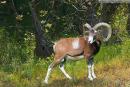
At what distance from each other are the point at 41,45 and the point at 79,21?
281 cm

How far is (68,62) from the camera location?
14.2 metres

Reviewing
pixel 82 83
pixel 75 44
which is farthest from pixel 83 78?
pixel 75 44

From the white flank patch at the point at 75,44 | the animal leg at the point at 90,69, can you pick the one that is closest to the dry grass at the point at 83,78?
the animal leg at the point at 90,69

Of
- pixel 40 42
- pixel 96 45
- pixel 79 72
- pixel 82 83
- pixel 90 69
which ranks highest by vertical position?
pixel 96 45

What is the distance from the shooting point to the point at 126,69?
1385 cm

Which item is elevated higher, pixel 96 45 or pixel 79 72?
pixel 96 45

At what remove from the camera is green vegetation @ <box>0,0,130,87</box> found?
12906 mm

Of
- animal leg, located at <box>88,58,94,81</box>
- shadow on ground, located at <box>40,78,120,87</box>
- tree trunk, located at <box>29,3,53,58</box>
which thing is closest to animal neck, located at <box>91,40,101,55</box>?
animal leg, located at <box>88,58,94,81</box>

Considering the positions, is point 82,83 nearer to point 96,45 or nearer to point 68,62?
point 96,45

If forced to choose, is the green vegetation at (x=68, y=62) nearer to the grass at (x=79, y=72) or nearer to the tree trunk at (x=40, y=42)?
the grass at (x=79, y=72)

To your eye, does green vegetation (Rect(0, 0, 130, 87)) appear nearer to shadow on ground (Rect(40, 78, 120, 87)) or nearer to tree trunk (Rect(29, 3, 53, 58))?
shadow on ground (Rect(40, 78, 120, 87))

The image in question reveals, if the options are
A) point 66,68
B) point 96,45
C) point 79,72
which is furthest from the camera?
point 66,68

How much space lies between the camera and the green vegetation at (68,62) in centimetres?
1291

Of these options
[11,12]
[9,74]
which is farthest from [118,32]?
[11,12]
